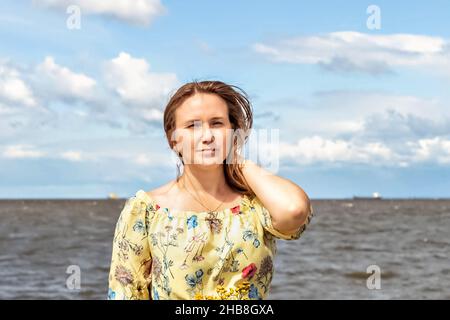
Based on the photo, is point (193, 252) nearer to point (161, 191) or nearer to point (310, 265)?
point (161, 191)

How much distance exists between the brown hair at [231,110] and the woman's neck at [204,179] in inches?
1.9

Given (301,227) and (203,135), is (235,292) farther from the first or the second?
(203,135)

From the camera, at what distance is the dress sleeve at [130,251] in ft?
10.2

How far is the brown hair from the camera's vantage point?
316 centimetres

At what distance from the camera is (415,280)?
68.0ft

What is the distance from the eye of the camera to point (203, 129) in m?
3.10

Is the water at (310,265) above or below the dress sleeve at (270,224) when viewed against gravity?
below

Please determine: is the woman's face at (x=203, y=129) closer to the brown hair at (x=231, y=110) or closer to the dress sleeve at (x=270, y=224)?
the brown hair at (x=231, y=110)

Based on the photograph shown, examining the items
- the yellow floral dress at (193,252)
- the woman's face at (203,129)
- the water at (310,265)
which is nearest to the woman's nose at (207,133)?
the woman's face at (203,129)

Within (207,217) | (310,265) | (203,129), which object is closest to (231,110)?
(203,129)

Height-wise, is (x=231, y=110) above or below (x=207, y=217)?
above

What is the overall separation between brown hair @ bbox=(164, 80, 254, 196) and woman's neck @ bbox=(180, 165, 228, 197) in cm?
5

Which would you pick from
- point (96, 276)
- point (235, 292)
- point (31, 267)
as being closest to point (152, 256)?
point (235, 292)

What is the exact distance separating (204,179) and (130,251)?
0.42 metres
